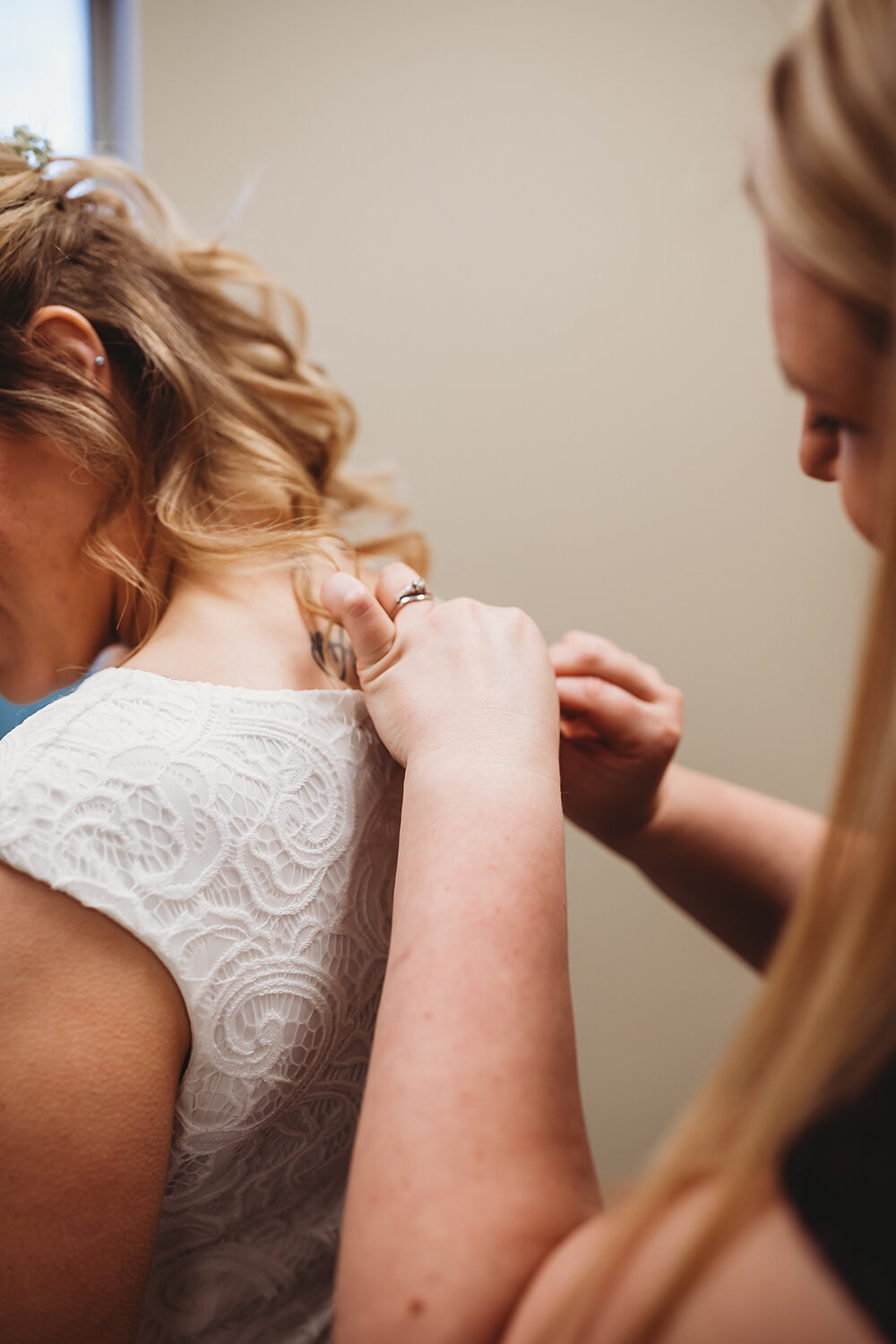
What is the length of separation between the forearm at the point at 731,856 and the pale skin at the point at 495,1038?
11.5 inches

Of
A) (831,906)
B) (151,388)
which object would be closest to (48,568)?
(151,388)

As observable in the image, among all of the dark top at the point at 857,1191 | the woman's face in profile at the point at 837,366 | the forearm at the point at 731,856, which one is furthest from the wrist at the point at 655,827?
the dark top at the point at 857,1191

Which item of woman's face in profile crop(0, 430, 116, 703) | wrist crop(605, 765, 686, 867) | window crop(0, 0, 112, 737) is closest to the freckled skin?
woman's face in profile crop(0, 430, 116, 703)

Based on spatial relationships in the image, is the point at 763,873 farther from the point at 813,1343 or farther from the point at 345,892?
the point at 813,1343

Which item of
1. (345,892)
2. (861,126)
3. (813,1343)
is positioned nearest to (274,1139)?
(345,892)

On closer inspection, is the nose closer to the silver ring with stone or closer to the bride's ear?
the silver ring with stone

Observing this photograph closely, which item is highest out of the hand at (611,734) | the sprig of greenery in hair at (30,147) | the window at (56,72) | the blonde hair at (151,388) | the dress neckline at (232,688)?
the window at (56,72)

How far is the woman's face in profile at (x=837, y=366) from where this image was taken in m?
0.36

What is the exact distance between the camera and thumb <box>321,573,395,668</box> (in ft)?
1.93

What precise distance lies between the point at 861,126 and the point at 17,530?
62 centimetres

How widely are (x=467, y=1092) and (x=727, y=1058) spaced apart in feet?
0.42

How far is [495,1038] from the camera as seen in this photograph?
40cm

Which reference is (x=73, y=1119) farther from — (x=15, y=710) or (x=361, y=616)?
(x=15, y=710)

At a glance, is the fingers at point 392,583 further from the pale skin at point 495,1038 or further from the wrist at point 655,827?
the wrist at point 655,827
